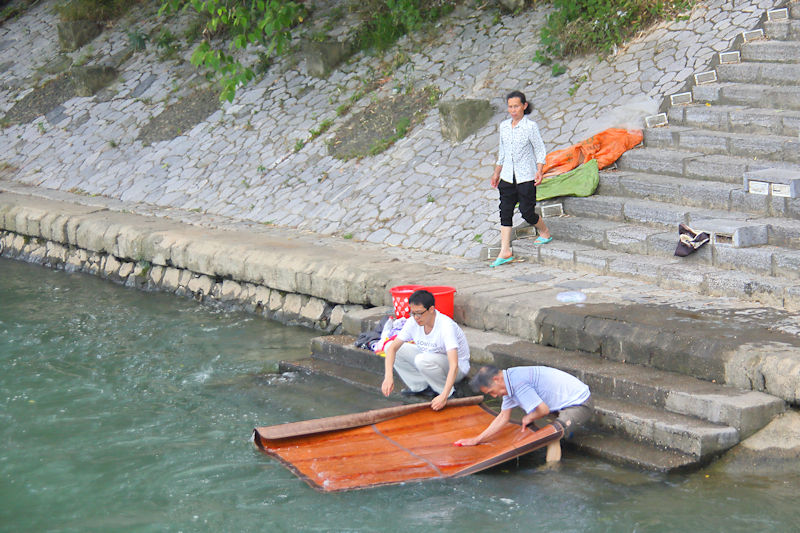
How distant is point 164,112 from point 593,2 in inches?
295

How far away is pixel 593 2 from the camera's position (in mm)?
12656

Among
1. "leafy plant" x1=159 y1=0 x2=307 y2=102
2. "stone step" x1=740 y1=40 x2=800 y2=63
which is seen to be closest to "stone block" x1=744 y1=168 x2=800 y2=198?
"stone step" x1=740 y1=40 x2=800 y2=63

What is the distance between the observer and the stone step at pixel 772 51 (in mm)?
10633

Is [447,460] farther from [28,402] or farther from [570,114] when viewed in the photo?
[570,114]

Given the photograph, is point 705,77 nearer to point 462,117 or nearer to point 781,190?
point 781,190

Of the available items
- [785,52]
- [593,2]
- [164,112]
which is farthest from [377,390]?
[164,112]

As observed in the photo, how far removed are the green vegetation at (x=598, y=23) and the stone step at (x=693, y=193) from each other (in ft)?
9.15

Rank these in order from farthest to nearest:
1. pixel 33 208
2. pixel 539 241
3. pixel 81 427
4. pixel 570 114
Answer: pixel 33 208 → pixel 570 114 → pixel 539 241 → pixel 81 427

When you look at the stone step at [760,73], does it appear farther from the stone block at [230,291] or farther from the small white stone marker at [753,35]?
the stone block at [230,291]

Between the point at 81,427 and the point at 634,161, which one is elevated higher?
the point at 634,161

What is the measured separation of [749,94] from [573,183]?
226cm

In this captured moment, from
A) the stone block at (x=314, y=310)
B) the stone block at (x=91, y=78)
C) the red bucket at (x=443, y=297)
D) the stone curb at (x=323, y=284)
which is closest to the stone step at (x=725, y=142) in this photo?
the stone curb at (x=323, y=284)

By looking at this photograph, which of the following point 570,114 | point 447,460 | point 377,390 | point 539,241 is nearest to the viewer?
point 447,460

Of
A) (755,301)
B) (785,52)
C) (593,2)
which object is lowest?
(755,301)
